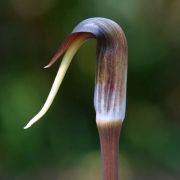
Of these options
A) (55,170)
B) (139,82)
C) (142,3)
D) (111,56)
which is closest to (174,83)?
(139,82)

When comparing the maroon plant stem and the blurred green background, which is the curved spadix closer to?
the maroon plant stem

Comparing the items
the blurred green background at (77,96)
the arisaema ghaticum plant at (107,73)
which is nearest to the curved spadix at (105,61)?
the arisaema ghaticum plant at (107,73)

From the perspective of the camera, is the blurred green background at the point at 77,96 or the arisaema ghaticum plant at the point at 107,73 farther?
the blurred green background at the point at 77,96

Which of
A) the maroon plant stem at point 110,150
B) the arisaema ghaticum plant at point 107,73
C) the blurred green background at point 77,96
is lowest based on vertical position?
the blurred green background at point 77,96

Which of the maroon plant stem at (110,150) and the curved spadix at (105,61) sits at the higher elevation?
the curved spadix at (105,61)

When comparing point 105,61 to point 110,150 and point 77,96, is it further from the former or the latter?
point 77,96

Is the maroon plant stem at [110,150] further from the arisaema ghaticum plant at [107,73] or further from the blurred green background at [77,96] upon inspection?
the blurred green background at [77,96]

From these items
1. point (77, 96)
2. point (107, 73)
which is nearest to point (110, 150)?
point (107, 73)
